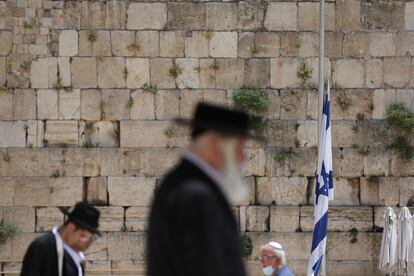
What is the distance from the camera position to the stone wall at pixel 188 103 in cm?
1600

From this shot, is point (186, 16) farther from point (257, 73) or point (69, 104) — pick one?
point (69, 104)

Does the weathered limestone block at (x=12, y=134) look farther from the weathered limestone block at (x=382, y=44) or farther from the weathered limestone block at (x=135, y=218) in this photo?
the weathered limestone block at (x=382, y=44)

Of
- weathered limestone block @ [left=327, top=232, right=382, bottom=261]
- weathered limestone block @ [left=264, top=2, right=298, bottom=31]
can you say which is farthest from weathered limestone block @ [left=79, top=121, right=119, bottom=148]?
weathered limestone block @ [left=327, top=232, right=382, bottom=261]

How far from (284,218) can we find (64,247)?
9551 mm

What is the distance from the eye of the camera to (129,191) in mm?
16047

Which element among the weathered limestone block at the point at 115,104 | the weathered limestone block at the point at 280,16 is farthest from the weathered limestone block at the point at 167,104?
the weathered limestone block at the point at 280,16

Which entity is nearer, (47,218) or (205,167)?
(205,167)

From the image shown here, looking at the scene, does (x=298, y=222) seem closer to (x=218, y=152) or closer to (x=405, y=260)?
(x=405, y=260)

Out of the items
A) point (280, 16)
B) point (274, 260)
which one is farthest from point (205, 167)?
point (280, 16)

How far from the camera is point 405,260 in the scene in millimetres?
15070

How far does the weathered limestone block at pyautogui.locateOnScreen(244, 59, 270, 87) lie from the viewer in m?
16.3

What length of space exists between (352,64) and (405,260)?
3368 mm

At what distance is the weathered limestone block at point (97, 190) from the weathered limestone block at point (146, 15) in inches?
99.5

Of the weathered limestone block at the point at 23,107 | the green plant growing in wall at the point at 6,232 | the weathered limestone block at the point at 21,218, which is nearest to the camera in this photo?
the green plant growing in wall at the point at 6,232
